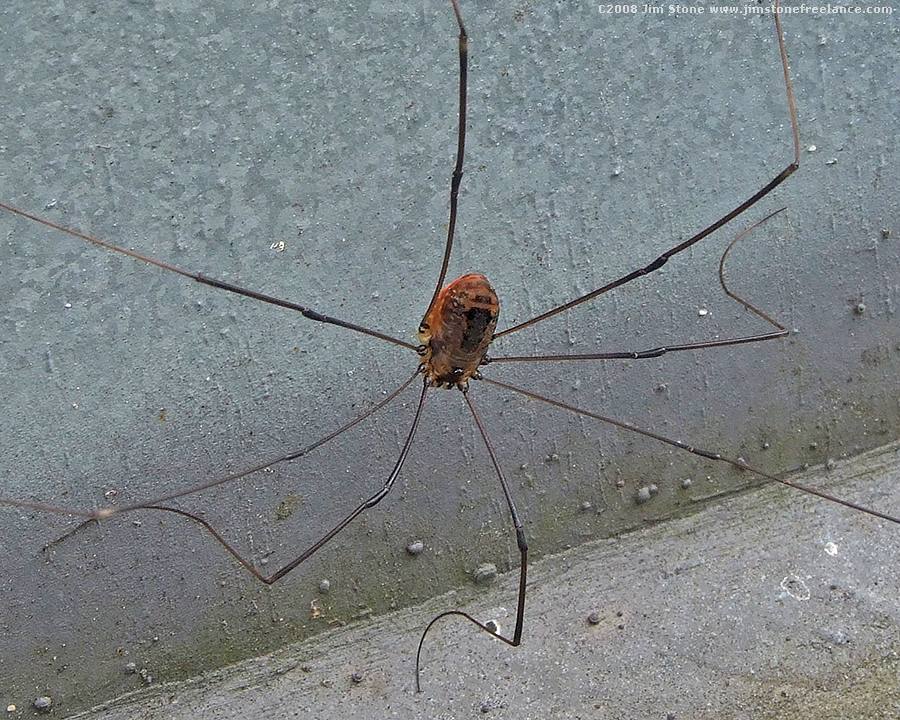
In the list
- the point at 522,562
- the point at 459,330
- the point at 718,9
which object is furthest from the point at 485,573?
the point at 718,9

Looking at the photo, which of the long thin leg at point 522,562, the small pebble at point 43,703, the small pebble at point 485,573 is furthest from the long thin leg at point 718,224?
the small pebble at point 43,703

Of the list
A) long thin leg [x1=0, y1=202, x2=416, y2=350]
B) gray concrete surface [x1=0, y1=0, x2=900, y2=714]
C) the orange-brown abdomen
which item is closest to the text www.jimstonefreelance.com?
gray concrete surface [x1=0, y1=0, x2=900, y2=714]

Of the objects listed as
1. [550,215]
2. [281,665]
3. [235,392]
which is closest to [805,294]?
[550,215]

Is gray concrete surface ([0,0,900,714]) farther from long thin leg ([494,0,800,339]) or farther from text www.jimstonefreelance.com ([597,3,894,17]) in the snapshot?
long thin leg ([494,0,800,339])

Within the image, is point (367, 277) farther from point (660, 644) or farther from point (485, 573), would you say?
point (660, 644)

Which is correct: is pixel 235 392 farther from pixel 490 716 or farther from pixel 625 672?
pixel 625 672
